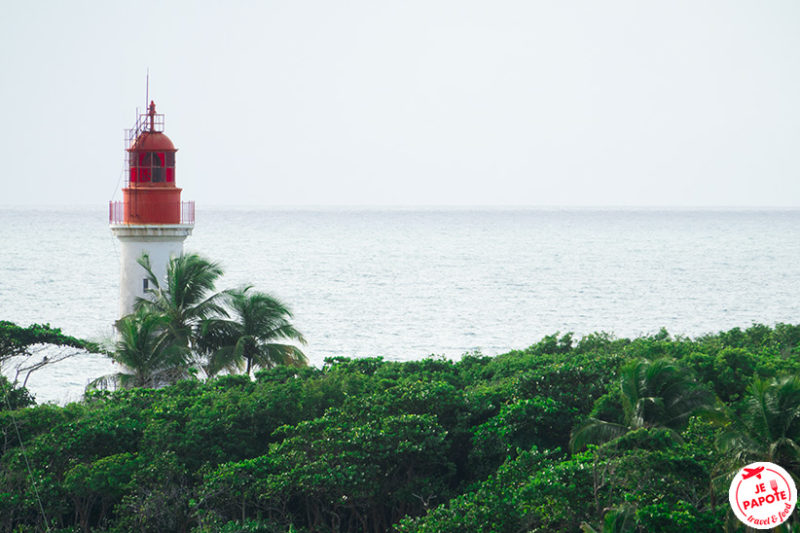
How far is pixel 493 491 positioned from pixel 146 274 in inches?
732

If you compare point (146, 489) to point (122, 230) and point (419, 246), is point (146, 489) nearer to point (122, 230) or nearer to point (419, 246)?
point (122, 230)

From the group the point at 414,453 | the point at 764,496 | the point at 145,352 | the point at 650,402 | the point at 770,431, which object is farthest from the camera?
the point at 145,352

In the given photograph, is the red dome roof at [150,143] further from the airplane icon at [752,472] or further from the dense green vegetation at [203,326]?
the airplane icon at [752,472]

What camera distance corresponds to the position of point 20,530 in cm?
1966

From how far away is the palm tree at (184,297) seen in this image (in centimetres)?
3253

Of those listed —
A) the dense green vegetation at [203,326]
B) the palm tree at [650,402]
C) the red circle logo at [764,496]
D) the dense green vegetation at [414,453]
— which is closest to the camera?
the red circle logo at [764,496]

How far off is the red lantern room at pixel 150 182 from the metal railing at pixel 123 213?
5cm

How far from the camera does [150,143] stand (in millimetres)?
33312

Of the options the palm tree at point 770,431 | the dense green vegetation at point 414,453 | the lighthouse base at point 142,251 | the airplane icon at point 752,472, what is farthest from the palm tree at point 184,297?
the airplane icon at point 752,472

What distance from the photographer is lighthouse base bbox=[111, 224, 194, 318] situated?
33.5m

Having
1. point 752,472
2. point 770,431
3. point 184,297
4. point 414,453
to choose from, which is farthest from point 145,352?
point 752,472

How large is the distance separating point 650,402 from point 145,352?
1629 centimetres

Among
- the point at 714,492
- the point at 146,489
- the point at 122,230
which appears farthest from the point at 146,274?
the point at 714,492

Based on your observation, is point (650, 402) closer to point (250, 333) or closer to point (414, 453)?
point (414, 453)
